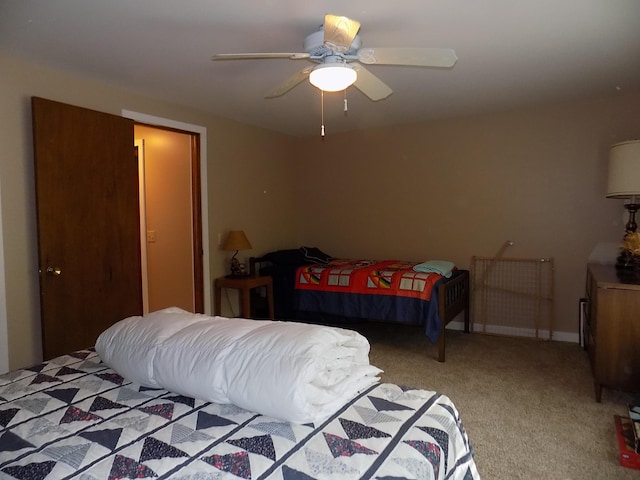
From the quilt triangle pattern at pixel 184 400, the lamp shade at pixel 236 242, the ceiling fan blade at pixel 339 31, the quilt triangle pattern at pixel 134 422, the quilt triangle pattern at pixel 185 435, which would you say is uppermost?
the ceiling fan blade at pixel 339 31

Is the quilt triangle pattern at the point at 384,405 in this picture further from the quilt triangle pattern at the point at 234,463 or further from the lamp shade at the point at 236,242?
the lamp shade at the point at 236,242

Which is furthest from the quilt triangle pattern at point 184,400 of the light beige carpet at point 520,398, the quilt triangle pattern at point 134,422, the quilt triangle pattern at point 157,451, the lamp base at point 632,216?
the lamp base at point 632,216

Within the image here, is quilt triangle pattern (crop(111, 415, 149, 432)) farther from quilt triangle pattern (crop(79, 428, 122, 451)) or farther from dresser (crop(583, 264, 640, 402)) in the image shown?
dresser (crop(583, 264, 640, 402))

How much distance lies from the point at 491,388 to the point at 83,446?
8.52 feet

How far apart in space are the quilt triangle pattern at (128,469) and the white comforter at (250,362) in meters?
0.31

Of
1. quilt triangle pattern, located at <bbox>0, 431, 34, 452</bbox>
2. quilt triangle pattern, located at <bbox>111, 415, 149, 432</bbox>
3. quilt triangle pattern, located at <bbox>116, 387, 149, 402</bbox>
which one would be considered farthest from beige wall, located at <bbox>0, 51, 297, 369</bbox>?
quilt triangle pattern, located at <bbox>111, 415, 149, 432</bbox>

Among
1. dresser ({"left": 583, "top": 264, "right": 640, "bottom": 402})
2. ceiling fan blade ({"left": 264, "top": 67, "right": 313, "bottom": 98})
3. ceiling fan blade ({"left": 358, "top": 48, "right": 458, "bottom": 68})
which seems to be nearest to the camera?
ceiling fan blade ({"left": 358, "top": 48, "right": 458, "bottom": 68})

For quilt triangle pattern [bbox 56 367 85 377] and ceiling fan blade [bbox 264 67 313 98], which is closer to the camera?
quilt triangle pattern [bbox 56 367 85 377]

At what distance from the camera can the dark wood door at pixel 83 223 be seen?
2705 mm

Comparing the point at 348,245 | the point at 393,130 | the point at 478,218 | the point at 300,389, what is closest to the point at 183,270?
the point at 348,245

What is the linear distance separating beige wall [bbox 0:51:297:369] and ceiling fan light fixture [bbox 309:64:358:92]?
6.23 feet

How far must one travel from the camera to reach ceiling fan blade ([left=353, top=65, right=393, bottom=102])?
2.24m

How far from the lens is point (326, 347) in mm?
1364

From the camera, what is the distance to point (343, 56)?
82.9 inches
